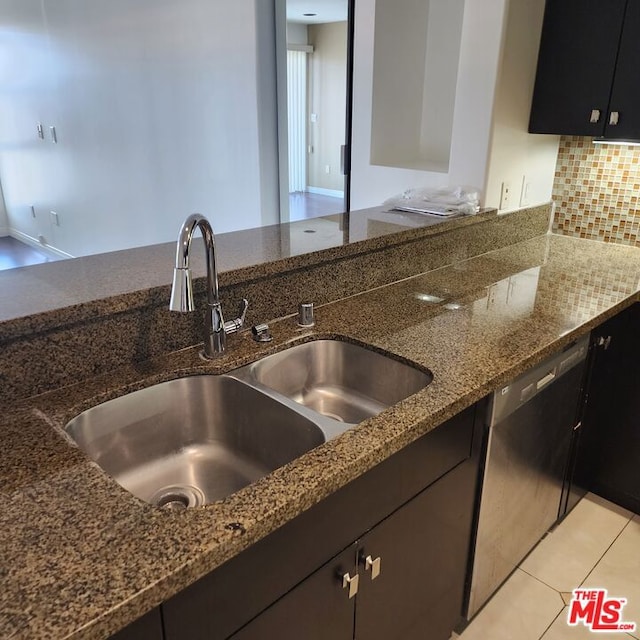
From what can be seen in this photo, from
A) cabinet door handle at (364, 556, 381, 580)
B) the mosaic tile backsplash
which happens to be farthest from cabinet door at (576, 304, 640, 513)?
cabinet door handle at (364, 556, 381, 580)

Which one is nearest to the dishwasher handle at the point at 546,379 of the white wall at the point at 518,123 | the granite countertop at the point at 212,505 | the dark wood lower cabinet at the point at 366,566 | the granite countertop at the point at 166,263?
the granite countertop at the point at 212,505

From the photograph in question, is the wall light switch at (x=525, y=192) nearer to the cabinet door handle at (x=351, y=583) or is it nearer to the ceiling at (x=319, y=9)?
the ceiling at (x=319, y=9)

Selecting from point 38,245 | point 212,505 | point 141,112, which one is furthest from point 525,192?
point 38,245

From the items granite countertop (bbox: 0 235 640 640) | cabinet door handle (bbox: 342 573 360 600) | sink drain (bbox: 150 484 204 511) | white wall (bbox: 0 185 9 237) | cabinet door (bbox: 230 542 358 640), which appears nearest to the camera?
granite countertop (bbox: 0 235 640 640)

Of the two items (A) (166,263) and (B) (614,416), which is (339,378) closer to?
(A) (166,263)

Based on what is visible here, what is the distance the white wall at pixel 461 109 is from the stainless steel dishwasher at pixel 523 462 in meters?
0.91

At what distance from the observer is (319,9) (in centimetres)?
286

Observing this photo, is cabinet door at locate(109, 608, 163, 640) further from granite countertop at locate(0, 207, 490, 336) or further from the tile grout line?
A: the tile grout line

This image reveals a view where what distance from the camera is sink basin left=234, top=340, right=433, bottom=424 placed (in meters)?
1.42

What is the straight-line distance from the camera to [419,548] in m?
1.29

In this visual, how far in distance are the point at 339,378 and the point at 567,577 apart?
3.63 feet

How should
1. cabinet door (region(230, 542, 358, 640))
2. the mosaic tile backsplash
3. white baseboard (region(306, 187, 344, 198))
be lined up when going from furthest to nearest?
white baseboard (region(306, 187, 344, 198)) < the mosaic tile backsplash < cabinet door (region(230, 542, 358, 640))

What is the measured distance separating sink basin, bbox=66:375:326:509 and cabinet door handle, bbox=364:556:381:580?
0.83ft

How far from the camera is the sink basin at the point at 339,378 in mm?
1418
